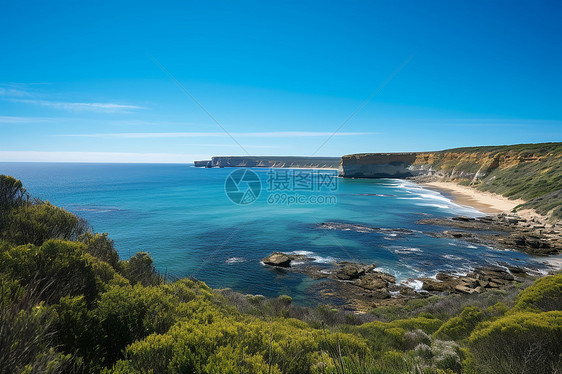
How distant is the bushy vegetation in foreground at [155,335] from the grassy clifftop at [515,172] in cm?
4120

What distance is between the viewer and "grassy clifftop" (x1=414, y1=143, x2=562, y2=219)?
43188 mm

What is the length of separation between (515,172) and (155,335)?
84.2 m

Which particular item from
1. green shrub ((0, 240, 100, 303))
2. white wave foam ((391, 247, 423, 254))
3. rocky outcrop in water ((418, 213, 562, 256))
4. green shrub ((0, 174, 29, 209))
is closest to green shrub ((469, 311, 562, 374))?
green shrub ((0, 240, 100, 303))

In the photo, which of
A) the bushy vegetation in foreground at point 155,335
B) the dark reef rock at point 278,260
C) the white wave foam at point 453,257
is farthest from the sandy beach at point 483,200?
the bushy vegetation in foreground at point 155,335

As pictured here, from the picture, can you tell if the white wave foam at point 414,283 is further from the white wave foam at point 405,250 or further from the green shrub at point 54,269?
the green shrub at point 54,269

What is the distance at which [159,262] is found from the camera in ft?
76.8

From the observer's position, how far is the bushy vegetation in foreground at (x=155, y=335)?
12.1 ft

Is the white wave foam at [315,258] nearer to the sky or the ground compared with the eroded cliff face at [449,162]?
nearer to the ground

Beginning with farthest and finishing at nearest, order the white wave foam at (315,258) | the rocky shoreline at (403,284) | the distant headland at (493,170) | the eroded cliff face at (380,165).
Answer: the eroded cliff face at (380,165) → the distant headland at (493,170) → the white wave foam at (315,258) → the rocky shoreline at (403,284)

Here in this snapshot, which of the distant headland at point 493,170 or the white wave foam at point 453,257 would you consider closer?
the white wave foam at point 453,257

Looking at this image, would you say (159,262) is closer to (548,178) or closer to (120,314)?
(120,314)

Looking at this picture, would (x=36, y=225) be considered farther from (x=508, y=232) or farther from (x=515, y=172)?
(x=515, y=172)

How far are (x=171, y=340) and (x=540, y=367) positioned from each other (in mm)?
6632

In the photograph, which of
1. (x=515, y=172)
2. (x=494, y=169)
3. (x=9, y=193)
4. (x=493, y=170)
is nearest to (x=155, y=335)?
(x=9, y=193)
